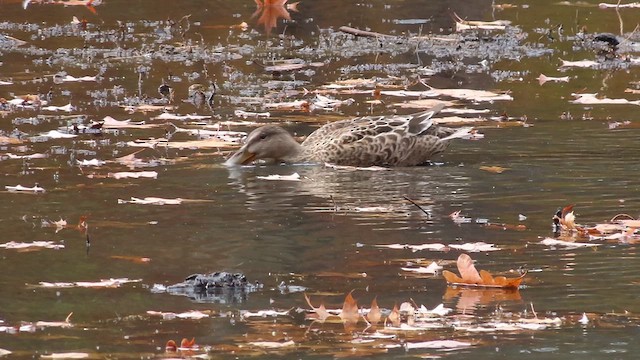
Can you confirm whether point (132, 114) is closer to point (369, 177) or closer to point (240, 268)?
point (369, 177)

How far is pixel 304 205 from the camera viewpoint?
428 inches

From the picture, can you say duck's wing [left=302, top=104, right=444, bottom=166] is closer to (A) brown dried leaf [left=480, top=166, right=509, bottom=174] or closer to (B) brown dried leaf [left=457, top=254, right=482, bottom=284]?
(A) brown dried leaf [left=480, top=166, right=509, bottom=174]

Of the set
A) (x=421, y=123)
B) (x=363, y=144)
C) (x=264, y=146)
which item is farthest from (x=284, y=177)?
(x=421, y=123)

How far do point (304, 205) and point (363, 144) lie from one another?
2.13 metres

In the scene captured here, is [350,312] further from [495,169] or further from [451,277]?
[495,169]

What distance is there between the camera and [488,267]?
8688 millimetres

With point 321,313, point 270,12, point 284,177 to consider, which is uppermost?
point 270,12

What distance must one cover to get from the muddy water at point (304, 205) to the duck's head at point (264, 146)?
21 centimetres

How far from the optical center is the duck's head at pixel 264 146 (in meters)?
12.9

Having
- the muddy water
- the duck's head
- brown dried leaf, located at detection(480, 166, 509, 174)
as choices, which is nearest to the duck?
the duck's head

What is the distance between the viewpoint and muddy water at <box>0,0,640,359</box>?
24.2 feet

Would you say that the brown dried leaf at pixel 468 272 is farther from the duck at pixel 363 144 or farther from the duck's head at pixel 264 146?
the duck's head at pixel 264 146

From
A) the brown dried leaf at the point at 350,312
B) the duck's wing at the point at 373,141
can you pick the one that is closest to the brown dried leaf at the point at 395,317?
the brown dried leaf at the point at 350,312

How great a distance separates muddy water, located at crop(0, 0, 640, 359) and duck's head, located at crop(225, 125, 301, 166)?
0.68ft
